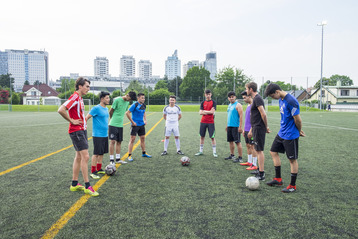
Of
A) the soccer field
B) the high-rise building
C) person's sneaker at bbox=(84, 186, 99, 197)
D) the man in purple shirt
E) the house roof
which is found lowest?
the soccer field

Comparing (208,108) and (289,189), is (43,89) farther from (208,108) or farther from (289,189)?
(289,189)

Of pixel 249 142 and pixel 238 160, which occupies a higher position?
pixel 249 142

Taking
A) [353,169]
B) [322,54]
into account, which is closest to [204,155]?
[353,169]

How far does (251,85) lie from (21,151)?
7291 mm

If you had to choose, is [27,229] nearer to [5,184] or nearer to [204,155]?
[5,184]

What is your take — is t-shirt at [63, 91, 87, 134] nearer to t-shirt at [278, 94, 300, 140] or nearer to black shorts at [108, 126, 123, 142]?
black shorts at [108, 126, 123, 142]

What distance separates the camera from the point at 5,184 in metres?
4.57

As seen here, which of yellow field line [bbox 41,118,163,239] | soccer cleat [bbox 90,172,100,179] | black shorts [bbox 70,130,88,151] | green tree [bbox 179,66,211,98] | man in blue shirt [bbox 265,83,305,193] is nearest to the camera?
yellow field line [bbox 41,118,163,239]

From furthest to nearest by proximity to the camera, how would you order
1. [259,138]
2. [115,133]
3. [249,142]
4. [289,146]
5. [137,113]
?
[137,113], [249,142], [115,133], [259,138], [289,146]

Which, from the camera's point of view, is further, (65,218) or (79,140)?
(79,140)

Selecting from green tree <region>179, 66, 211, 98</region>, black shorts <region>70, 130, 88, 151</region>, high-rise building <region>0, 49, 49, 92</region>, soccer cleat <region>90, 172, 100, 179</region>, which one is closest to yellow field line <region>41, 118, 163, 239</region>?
soccer cleat <region>90, 172, 100, 179</region>

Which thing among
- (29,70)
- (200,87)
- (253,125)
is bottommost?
(253,125)

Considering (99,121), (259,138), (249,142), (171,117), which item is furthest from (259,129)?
(99,121)

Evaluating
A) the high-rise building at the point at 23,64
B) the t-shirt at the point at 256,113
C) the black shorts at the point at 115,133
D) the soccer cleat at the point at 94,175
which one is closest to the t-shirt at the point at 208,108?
the t-shirt at the point at 256,113
